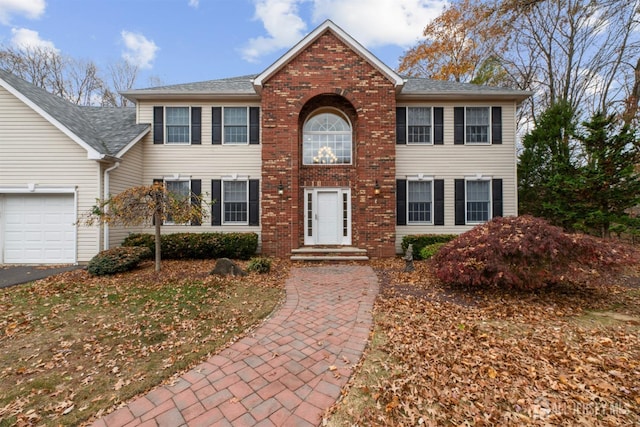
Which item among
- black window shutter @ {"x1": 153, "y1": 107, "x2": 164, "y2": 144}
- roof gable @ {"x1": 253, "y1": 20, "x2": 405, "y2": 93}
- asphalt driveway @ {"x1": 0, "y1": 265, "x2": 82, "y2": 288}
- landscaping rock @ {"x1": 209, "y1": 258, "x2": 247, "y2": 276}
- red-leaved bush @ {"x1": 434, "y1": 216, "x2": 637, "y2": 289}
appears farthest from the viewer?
black window shutter @ {"x1": 153, "y1": 107, "x2": 164, "y2": 144}

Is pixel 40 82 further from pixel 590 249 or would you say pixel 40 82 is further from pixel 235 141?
pixel 590 249

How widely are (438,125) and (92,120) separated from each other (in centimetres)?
1374

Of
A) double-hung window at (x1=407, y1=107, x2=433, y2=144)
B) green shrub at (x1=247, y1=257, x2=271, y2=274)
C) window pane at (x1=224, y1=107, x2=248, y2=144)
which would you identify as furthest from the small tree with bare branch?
double-hung window at (x1=407, y1=107, x2=433, y2=144)

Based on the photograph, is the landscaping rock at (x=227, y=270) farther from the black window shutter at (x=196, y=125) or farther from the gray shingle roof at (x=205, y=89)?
the gray shingle roof at (x=205, y=89)

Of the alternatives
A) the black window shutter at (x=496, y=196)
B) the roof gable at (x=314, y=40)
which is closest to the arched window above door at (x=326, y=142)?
the roof gable at (x=314, y=40)

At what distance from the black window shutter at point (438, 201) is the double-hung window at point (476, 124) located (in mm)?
2011

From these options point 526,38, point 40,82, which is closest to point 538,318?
point 526,38

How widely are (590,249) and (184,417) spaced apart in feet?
21.7

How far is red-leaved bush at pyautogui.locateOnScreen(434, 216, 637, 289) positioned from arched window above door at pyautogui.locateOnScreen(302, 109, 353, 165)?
5.94 meters

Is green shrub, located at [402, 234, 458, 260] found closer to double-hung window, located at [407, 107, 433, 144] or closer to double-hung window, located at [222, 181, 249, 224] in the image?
double-hung window, located at [407, 107, 433, 144]

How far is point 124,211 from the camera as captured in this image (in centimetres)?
659

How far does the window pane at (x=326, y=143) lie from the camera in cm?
1013

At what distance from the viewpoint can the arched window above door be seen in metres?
10.1

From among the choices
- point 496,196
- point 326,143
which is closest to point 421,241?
point 496,196
